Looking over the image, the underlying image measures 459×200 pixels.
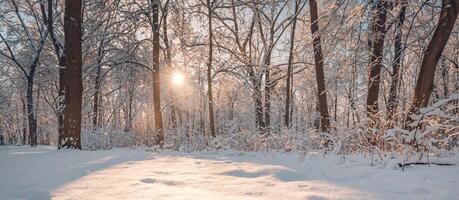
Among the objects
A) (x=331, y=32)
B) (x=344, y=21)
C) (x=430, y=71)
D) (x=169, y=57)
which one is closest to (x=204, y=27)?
(x=169, y=57)

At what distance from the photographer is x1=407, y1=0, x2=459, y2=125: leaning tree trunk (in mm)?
5098

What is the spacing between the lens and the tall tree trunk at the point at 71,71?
7707 millimetres

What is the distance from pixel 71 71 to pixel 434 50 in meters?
6.80

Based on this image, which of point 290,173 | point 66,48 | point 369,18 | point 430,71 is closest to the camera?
point 290,173

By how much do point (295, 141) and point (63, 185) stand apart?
5.21 metres

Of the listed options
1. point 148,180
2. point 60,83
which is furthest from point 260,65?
point 148,180

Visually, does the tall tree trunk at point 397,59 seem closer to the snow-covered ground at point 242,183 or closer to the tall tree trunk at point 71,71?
the snow-covered ground at point 242,183

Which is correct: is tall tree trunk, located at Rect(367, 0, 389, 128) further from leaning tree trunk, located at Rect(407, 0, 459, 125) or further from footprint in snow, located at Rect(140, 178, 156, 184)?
footprint in snow, located at Rect(140, 178, 156, 184)

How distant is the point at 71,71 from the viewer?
7719 millimetres

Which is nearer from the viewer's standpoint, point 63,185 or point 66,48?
point 63,185

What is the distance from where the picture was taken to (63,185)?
297cm

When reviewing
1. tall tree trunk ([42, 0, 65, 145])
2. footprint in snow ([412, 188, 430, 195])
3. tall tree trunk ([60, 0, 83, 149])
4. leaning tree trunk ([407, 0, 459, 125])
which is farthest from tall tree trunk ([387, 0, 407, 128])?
tall tree trunk ([42, 0, 65, 145])

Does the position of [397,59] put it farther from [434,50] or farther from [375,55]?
[434,50]

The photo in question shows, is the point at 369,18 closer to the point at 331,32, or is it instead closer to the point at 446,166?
the point at 331,32
